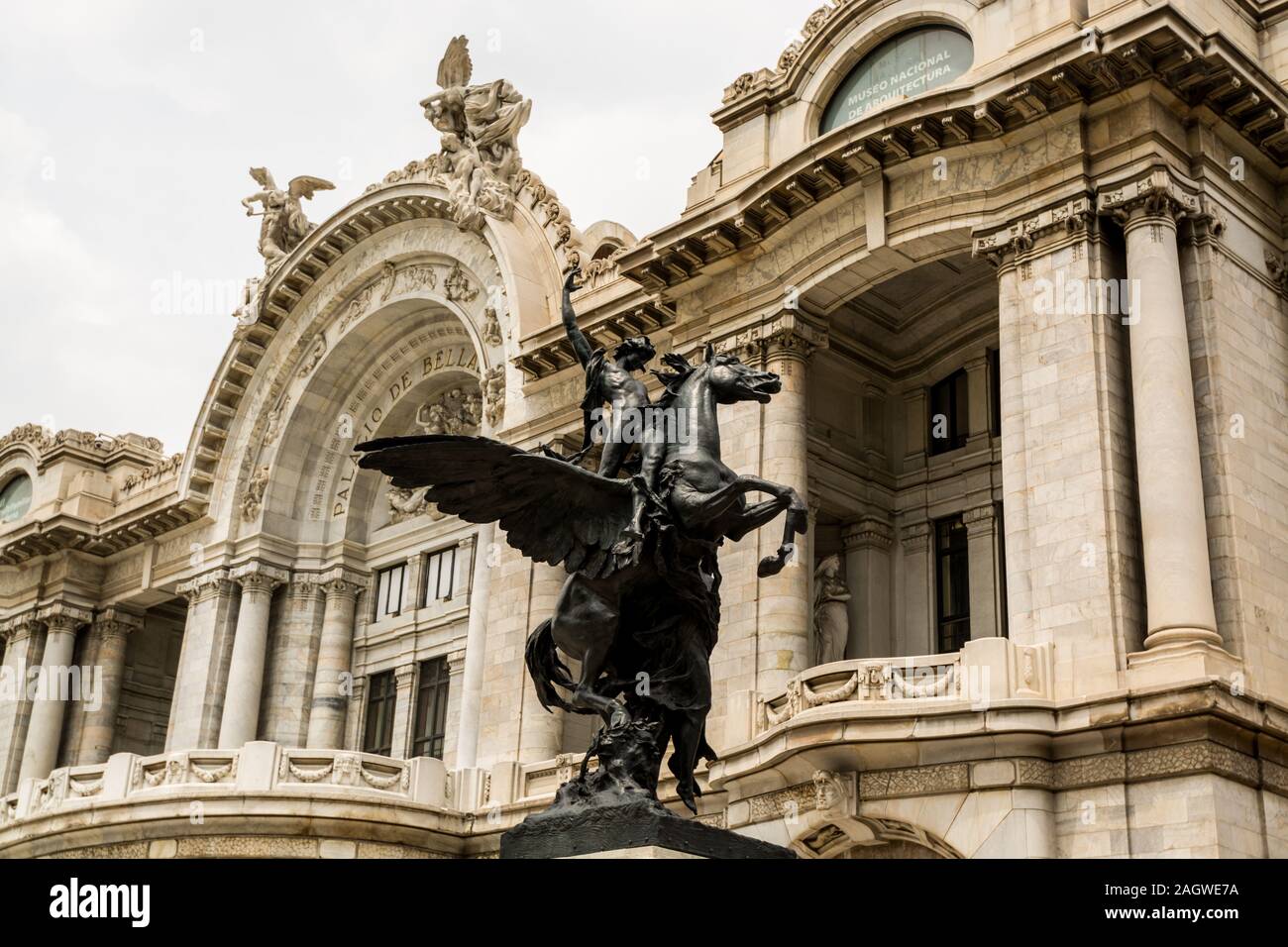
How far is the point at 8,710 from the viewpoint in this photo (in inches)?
1554

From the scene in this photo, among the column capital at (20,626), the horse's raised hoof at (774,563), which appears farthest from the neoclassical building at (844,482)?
the horse's raised hoof at (774,563)

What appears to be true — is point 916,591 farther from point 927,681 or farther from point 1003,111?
point 1003,111

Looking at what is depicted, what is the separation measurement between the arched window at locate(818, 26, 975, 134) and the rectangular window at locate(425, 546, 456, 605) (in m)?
13.8

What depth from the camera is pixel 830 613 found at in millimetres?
26938

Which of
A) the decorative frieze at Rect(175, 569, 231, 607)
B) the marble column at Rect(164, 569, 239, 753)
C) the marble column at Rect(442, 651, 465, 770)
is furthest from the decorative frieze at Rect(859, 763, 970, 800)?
the decorative frieze at Rect(175, 569, 231, 607)

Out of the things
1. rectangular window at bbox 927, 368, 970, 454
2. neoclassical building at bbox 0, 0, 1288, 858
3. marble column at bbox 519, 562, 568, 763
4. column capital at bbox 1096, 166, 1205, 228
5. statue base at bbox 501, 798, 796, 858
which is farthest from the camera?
rectangular window at bbox 927, 368, 970, 454

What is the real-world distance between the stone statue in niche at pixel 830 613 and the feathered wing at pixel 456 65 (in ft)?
46.0

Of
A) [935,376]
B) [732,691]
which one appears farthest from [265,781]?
[935,376]

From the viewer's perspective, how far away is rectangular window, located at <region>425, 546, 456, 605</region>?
34375 millimetres

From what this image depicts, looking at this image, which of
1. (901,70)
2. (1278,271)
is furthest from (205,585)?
(1278,271)

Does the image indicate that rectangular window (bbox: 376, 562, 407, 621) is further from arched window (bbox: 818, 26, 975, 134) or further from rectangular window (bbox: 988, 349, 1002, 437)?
arched window (bbox: 818, 26, 975, 134)

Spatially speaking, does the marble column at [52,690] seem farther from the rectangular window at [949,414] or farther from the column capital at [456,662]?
the rectangular window at [949,414]

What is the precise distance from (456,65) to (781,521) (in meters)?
14.9
